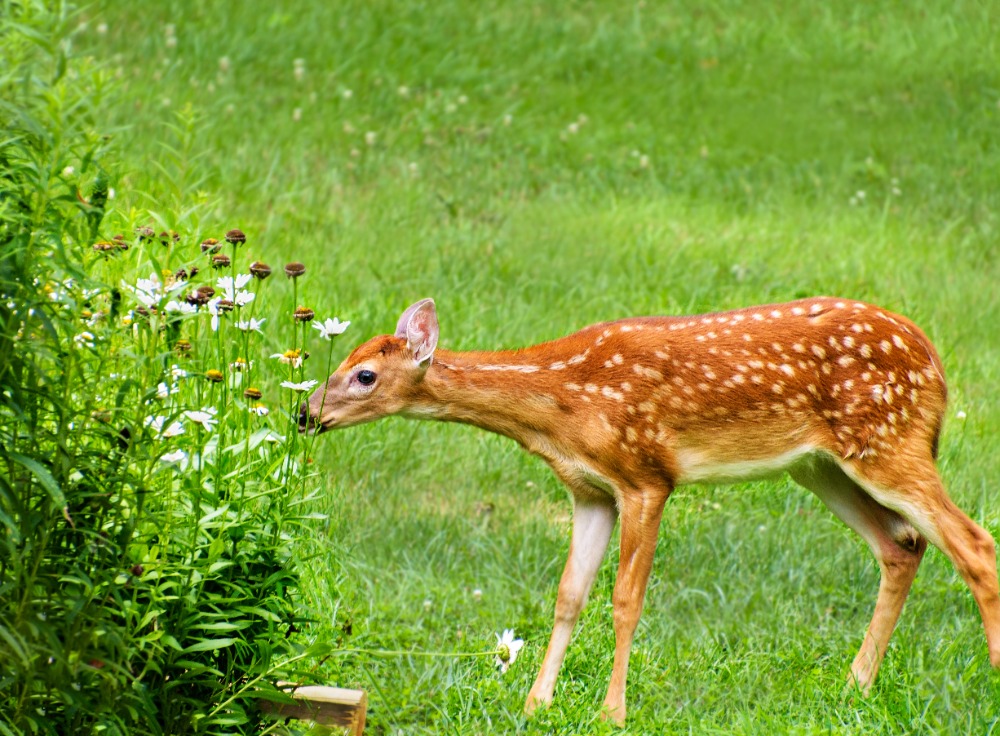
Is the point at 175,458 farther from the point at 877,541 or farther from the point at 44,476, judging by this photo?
the point at 877,541

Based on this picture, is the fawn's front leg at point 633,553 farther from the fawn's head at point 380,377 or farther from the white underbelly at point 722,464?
the fawn's head at point 380,377

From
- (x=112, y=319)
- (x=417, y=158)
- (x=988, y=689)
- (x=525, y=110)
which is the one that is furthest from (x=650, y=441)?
(x=525, y=110)

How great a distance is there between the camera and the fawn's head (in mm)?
5555

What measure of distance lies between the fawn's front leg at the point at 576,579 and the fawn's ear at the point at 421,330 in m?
0.89

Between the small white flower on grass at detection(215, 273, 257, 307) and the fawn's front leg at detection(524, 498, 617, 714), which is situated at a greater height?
the small white flower on grass at detection(215, 273, 257, 307)

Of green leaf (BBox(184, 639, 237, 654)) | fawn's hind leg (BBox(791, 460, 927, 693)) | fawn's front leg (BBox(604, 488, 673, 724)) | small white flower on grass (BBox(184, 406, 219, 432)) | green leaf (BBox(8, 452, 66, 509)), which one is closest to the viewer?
green leaf (BBox(8, 452, 66, 509))

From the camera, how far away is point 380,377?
18.2ft

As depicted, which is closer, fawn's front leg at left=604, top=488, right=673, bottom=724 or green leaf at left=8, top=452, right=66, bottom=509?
green leaf at left=8, top=452, right=66, bottom=509

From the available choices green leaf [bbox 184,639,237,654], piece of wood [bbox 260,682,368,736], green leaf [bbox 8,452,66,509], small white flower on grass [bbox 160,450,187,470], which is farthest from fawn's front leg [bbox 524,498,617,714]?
green leaf [bbox 8,452,66,509]

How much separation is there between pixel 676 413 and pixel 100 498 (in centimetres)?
245

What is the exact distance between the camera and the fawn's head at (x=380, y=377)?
5555mm

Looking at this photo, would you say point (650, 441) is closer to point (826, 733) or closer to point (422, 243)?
point (826, 733)

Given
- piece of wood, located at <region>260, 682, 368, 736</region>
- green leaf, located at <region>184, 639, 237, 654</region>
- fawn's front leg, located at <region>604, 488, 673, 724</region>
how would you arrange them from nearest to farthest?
green leaf, located at <region>184, 639, 237, 654</region>
piece of wood, located at <region>260, 682, 368, 736</region>
fawn's front leg, located at <region>604, 488, 673, 724</region>

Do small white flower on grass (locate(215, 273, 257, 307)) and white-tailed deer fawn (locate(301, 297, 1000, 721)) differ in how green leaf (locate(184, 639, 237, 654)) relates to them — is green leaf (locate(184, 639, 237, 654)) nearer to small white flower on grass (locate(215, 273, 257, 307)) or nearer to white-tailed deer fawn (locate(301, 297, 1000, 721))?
small white flower on grass (locate(215, 273, 257, 307))
